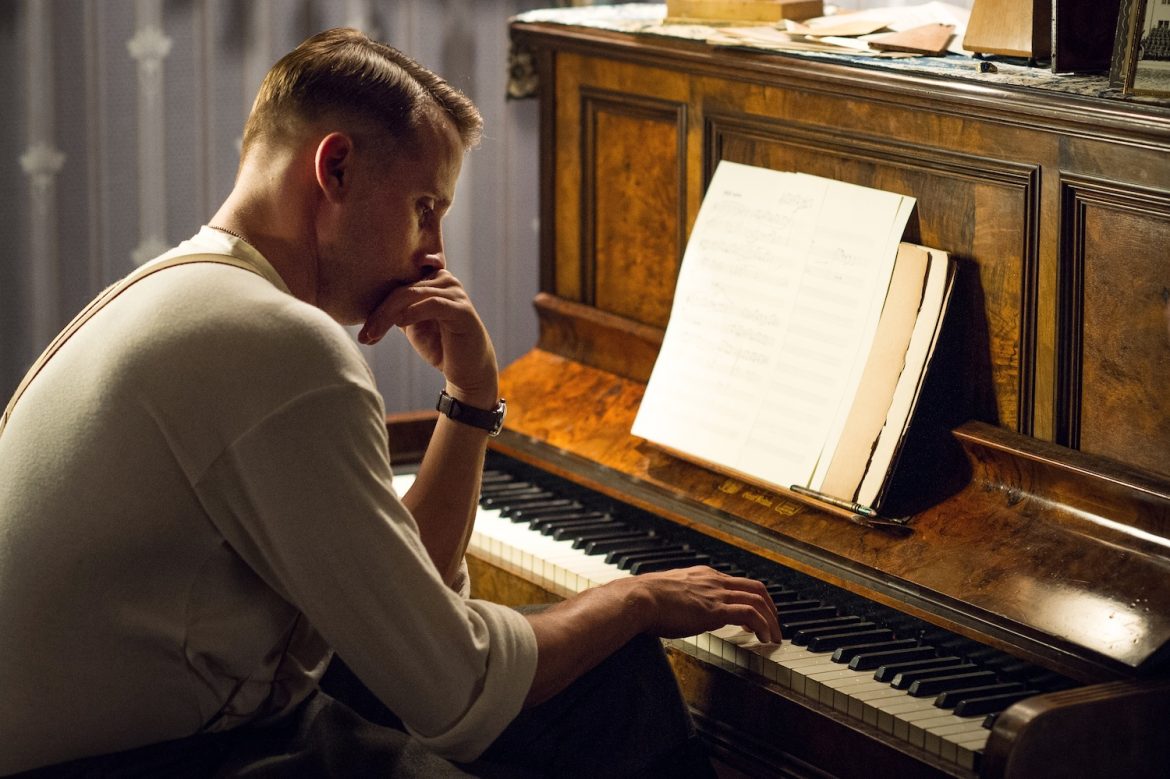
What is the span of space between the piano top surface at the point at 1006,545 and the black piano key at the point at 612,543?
0.21 feet

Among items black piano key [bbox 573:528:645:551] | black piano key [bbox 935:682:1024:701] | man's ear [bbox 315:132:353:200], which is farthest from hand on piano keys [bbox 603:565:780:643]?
man's ear [bbox 315:132:353:200]

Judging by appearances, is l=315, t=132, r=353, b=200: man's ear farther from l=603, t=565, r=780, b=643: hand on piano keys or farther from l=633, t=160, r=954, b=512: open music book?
l=633, t=160, r=954, b=512: open music book

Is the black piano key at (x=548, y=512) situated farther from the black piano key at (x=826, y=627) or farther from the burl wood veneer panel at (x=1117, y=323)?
the burl wood veneer panel at (x=1117, y=323)

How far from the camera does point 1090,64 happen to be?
6.95ft

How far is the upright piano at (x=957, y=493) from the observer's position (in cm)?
178

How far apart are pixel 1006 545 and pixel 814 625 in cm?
30

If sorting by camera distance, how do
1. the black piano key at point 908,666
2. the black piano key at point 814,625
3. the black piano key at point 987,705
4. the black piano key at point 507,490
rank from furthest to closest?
the black piano key at point 507,490
the black piano key at point 814,625
the black piano key at point 908,666
the black piano key at point 987,705

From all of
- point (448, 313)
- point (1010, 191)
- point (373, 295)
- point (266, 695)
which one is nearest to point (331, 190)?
point (373, 295)

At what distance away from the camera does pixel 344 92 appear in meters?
1.66

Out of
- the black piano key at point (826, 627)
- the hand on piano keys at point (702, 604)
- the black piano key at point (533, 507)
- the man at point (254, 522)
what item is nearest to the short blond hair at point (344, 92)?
the man at point (254, 522)

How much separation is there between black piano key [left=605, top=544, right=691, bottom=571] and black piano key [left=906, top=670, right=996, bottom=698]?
0.58m

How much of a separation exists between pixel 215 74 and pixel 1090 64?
2170 millimetres

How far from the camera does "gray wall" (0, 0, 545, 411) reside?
3.23 meters

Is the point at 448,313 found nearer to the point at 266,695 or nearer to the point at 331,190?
the point at 331,190
